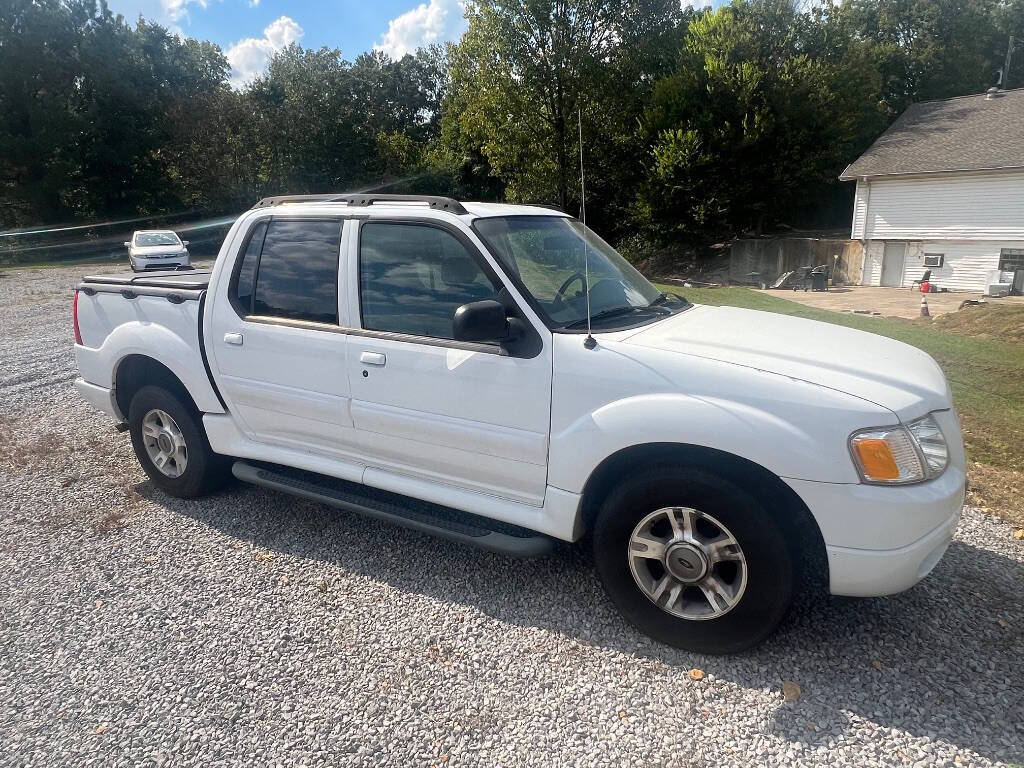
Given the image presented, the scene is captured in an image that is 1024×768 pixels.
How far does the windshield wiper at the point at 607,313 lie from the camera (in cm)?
320

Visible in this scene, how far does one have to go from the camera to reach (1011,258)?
920 inches

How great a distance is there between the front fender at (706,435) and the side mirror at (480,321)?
56cm

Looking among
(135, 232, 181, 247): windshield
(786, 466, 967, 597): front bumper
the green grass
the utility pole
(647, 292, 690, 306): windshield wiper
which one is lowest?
the green grass

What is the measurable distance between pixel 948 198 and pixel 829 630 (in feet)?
90.3

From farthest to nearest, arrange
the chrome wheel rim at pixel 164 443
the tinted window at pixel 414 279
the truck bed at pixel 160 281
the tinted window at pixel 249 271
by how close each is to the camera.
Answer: the chrome wheel rim at pixel 164 443 < the truck bed at pixel 160 281 < the tinted window at pixel 249 271 < the tinted window at pixel 414 279

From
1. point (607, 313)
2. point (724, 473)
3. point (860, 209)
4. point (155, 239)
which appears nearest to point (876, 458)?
point (724, 473)

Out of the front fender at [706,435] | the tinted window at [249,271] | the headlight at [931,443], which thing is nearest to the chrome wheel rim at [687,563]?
the front fender at [706,435]

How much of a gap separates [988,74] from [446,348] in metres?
53.7

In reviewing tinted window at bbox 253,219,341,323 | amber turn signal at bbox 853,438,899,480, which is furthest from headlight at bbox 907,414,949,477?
tinted window at bbox 253,219,341,323

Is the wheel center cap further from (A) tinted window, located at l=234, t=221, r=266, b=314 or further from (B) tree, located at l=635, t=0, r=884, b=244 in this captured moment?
(B) tree, located at l=635, t=0, r=884, b=244

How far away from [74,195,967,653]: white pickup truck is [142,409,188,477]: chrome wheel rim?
0.06 m

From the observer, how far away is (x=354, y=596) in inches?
138

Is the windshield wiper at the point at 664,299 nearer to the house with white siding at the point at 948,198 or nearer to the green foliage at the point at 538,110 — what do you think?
the house with white siding at the point at 948,198

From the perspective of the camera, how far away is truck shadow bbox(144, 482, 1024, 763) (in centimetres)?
260
